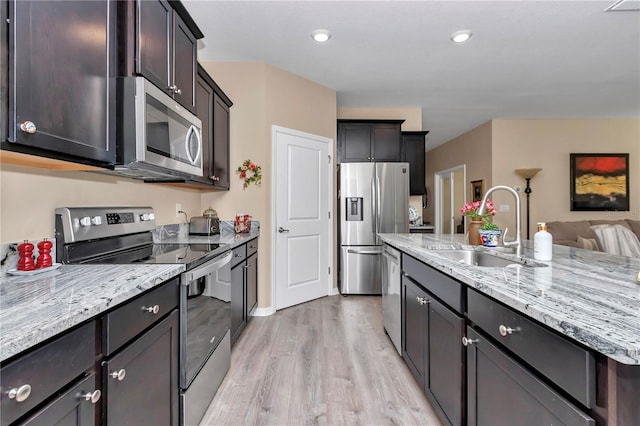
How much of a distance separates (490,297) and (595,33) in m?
3.25

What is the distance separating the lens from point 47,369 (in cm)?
68

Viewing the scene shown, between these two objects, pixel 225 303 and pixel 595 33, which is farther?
pixel 595 33

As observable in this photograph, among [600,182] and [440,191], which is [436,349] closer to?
[600,182]

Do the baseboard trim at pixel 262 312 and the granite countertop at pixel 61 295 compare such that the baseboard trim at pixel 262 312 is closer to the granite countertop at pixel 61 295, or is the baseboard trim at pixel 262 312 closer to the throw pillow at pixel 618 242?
the granite countertop at pixel 61 295

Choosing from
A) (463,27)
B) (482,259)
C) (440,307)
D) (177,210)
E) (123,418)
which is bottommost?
(123,418)

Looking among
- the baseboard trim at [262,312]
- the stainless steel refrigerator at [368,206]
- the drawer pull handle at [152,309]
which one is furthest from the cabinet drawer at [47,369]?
the stainless steel refrigerator at [368,206]

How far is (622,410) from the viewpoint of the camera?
0.59 metres

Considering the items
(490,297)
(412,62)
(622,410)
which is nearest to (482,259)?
(490,297)

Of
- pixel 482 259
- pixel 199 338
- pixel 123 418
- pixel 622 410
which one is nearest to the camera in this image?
pixel 622 410

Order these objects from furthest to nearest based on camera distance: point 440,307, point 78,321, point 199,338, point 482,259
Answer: point 482,259 < point 199,338 < point 440,307 < point 78,321

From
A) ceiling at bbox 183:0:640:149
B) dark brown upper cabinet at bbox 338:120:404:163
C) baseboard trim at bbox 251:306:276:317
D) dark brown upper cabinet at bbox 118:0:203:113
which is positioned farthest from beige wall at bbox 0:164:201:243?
dark brown upper cabinet at bbox 338:120:404:163

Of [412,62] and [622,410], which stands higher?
[412,62]

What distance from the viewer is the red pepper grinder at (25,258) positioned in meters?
1.14

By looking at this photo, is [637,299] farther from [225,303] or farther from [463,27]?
[463,27]
